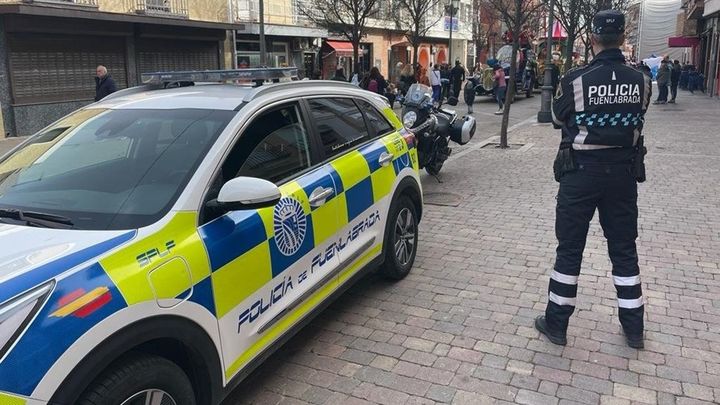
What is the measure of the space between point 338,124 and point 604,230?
71.9 inches

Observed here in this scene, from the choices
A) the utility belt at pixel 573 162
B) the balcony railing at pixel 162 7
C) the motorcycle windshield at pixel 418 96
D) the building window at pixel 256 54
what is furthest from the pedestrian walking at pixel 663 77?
the utility belt at pixel 573 162

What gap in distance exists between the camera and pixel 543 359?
3.61 meters

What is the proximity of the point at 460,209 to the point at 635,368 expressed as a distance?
155 inches

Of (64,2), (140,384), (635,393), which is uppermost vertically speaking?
(64,2)

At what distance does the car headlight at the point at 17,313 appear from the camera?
6.15ft

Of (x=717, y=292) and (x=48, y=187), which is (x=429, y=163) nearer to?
(x=717, y=292)

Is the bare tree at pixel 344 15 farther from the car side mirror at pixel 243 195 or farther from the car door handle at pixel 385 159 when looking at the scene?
the car side mirror at pixel 243 195

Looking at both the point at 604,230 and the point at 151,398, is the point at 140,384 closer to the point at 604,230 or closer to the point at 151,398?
the point at 151,398

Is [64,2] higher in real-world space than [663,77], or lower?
higher

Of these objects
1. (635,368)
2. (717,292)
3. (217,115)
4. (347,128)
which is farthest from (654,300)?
(217,115)

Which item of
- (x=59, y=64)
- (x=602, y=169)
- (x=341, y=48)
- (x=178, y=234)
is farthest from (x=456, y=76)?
(x=178, y=234)

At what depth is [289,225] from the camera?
127 inches

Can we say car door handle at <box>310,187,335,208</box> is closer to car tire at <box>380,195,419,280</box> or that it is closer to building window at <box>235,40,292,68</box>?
car tire at <box>380,195,419,280</box>

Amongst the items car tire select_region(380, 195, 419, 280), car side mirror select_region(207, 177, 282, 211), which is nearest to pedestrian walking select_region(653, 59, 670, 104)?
car tire select_region(380, 195, 419, 280)
